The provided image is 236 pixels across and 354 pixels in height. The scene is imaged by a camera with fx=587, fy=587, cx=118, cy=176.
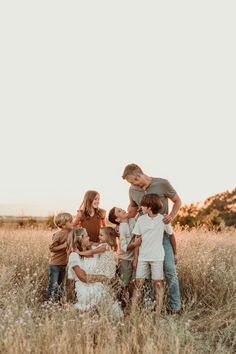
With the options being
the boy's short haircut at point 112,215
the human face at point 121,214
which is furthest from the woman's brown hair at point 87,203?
the human face at point 121,214

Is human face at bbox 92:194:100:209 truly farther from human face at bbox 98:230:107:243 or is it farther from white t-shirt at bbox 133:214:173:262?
white t-shirt at bbox 133:214:173:262

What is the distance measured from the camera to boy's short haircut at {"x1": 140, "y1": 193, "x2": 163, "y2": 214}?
257 inches

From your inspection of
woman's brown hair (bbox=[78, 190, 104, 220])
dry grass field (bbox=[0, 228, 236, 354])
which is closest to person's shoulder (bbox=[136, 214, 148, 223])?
woman's brown hair (bbox=[78, 190, 104, 220])

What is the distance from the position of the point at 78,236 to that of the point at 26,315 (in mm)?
1432

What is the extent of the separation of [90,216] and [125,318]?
5.53 ft

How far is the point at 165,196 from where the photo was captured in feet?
22.5

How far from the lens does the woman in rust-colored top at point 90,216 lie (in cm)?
731

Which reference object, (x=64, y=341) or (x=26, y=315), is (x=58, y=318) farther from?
(x=64, y=341)

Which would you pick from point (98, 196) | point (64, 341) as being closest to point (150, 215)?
point (98, 196)

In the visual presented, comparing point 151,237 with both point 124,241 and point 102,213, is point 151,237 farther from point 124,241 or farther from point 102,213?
point 102,213

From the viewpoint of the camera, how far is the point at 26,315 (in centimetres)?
532

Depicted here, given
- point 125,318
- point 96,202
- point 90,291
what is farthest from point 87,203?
point 125,318

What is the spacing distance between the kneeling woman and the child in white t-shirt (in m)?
0.48

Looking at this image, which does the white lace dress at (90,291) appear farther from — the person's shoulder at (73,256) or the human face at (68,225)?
the human face at (68,225)
